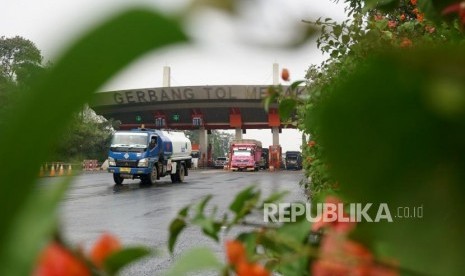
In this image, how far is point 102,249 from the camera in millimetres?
219

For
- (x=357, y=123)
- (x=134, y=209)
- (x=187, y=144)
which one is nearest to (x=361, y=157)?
(x=357, y=123)

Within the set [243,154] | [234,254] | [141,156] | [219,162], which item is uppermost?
[243,154]

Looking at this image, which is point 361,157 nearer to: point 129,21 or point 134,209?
point 129,21

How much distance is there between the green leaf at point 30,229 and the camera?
153 millimetres

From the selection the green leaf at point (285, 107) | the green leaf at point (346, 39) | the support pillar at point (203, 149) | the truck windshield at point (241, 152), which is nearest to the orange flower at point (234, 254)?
the green leaf at point (285, 107)

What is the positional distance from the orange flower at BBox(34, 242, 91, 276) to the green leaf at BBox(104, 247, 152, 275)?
45mm

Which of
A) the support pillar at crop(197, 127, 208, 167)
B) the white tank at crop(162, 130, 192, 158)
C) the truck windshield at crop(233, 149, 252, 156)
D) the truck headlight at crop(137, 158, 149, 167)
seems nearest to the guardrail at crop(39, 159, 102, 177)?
the truck headlight at crop(137, 158, 149, 167)

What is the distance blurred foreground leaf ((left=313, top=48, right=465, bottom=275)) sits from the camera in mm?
174

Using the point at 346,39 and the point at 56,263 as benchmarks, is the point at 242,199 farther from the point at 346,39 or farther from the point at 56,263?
the point at 346,39

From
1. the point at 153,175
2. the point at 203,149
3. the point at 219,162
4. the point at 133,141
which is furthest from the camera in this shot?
the point at 219,162

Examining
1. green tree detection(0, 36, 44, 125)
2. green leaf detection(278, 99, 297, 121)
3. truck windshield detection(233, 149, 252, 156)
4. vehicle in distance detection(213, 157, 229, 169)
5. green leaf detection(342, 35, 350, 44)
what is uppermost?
green leaf detection(342, 35, 350, 44)

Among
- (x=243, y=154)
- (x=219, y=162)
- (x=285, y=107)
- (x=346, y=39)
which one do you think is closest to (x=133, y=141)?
(x=243, y=154)

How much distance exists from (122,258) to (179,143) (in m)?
14.1

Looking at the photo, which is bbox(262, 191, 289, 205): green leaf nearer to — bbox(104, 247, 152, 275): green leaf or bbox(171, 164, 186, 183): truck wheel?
bbox(104, 247, 152, 275): green leaf
